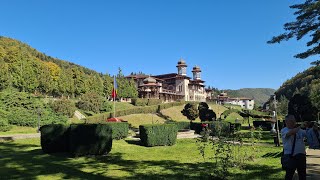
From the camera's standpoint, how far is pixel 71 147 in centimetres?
1464

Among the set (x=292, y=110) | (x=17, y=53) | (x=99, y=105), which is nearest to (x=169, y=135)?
(x=292, y=110)

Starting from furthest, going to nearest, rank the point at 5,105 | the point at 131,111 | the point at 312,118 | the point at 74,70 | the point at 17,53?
the point at 74,70
the point at 17,53
the point at 131,111
the point at 5,105
the point at 312,118

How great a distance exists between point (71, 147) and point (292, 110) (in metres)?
25.3

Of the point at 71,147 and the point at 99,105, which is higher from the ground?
the point at 99,105

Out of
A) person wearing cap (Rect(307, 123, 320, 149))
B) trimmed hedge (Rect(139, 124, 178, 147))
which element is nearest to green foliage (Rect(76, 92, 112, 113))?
trimmed hedge (Rect(139, 124, 178, 147))

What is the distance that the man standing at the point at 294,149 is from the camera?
6.44m

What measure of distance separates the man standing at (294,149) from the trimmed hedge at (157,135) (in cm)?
1388

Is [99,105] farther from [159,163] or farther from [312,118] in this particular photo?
[159,163]

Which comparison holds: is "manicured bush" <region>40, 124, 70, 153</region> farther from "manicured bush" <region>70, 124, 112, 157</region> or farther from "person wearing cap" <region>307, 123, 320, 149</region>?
"person wearing cap" <region>307, 123, 320, 149</region>

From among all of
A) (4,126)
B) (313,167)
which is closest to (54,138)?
(313,167)

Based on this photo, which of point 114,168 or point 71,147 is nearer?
point 114,168

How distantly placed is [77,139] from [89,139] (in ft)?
1.98

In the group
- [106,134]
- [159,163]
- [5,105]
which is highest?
[5,105]

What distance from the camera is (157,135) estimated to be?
66.2 ft
